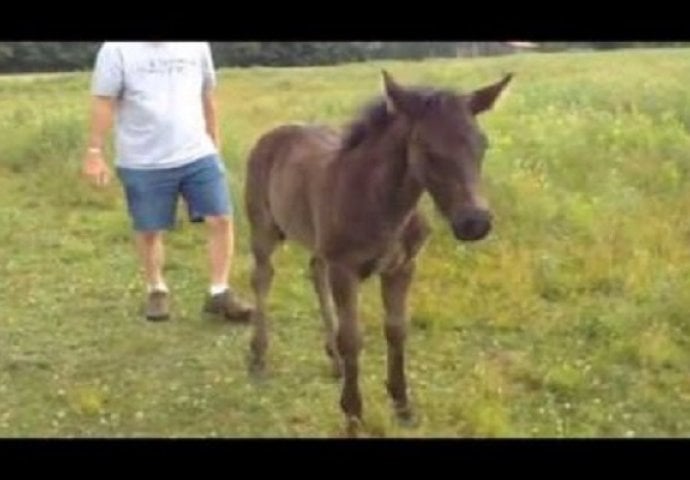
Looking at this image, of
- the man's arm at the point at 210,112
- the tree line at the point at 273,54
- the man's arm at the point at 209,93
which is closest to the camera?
the man's arm at the point at 209,93

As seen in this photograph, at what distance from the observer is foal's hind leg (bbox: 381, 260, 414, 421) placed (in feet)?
19.0

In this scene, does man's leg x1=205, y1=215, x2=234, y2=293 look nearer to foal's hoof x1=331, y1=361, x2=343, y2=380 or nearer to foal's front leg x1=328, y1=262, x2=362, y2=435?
foal's hoof x1=331, y1=361, x2=343, y2=380

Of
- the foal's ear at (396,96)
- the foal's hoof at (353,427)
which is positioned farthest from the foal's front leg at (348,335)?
the foal's ear at (396,96)

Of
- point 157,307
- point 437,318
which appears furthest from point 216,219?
point 437,318

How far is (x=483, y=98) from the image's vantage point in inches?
198

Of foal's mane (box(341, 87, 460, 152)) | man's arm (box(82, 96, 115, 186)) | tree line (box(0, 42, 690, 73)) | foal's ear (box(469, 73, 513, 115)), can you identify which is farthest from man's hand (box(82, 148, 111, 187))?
tree line (box(0, 42, 690, 73))

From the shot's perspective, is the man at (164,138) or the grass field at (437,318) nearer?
the grass field at (437,318)

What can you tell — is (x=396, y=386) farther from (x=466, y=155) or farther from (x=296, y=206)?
(x=466, y=155)

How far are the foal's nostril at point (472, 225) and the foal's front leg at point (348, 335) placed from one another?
86 centimetres

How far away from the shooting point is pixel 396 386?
229 inches

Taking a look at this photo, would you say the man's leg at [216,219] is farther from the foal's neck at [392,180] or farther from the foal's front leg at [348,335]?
the foal's neck at [392,180]

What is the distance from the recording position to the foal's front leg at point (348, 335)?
557 centimetres
